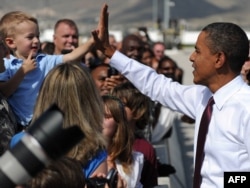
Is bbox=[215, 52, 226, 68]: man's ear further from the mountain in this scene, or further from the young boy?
the mountain

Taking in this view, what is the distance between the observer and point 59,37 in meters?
7.25

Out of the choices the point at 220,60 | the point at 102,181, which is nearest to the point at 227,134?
the point at 220,60

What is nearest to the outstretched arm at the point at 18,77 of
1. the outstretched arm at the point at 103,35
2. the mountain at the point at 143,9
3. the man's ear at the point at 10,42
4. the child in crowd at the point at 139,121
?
the outstretched arm at the point at 103,35

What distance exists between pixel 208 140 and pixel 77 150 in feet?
2.61

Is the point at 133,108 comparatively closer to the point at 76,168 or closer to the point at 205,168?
the point at 205,168

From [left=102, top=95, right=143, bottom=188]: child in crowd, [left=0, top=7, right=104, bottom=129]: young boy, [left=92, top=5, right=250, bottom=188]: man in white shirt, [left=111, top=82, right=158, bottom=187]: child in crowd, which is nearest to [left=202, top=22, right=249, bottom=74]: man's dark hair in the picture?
[left=92, top=5, right=250, bottom=188]: man in white shirt

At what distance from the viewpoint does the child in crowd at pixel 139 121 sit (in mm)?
5328

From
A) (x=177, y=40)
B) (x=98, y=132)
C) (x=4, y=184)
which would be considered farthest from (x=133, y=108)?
(x=177, y=40)

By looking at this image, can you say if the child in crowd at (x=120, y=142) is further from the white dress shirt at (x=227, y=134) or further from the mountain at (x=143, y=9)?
the mountain at (x=143, y=9)

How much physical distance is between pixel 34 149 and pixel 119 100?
2624mm

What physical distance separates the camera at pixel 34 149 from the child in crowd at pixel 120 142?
2436 mm

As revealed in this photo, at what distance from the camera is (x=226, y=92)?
13.9 ft

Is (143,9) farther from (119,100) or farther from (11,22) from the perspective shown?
(119,100)

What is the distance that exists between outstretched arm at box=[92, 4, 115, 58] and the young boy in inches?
16.6
